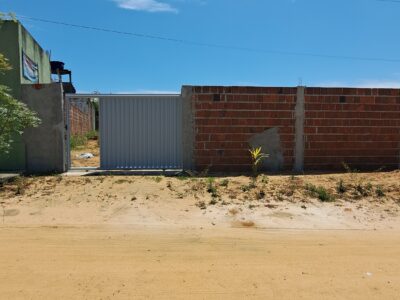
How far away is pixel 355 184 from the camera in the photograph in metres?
8.64

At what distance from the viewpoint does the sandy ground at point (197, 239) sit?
3.90 metres

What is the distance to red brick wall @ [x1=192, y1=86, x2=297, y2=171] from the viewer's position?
10289 millimetres

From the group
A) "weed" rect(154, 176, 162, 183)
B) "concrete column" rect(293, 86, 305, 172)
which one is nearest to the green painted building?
"weed" rect(154, 176, 162, 183)

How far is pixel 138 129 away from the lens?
10.5m

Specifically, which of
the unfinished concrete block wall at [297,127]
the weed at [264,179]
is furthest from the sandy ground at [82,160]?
the weed at [264,179]

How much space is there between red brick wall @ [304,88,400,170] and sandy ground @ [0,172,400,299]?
145 centimetres

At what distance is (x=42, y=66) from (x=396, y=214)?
12.1m

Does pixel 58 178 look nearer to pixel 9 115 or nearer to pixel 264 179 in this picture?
pixel 9 115

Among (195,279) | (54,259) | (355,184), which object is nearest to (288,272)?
(195,279)

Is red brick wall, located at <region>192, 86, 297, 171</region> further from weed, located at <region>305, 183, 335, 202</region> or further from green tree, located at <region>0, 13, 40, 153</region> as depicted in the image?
green tree, located at <region>0, 13, 40, 153</region>

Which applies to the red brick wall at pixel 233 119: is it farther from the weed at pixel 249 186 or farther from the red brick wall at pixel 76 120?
Answer: the red brick wall at pixel 76 120

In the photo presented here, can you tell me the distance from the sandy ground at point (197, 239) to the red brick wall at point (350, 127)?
145 centimetres

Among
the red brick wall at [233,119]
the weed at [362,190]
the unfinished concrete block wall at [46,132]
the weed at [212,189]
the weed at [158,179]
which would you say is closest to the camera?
the weed at [212,189]

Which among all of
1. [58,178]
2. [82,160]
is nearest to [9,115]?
[58,178]
